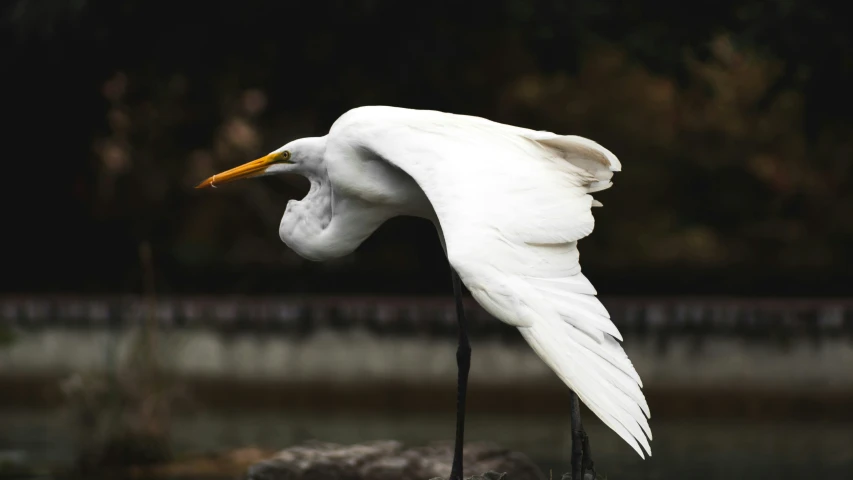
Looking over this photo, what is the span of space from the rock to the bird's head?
2686mm

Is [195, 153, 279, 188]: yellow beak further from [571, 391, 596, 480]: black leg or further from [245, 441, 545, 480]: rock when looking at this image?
[245, 441, 545, 480]: rock

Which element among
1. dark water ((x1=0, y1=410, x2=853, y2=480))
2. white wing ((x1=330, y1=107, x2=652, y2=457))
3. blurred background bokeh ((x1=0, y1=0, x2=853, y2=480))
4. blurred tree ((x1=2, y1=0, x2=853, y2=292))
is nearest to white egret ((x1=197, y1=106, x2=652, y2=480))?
white wing ((x1=330, y1=107, x2=652, y2=457))

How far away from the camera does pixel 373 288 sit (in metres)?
19.1

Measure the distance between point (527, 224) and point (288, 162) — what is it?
2149 mm

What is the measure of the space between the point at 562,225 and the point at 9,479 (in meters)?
8.17

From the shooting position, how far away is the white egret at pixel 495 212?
17.1 ft

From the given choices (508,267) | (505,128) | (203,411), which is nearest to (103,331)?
(203,411)

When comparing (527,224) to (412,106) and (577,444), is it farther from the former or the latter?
(412,106)

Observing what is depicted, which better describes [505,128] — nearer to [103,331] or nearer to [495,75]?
[103,331]

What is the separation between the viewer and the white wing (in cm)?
518

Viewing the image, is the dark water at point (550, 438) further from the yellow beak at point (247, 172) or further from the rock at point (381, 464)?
the yellow beak at point (247, 172)

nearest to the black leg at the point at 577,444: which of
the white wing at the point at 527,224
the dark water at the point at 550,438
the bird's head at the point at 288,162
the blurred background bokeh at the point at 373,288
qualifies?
the white wing at the point at 527,224

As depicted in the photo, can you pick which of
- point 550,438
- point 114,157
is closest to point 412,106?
point 550,438

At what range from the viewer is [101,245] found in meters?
21.2
